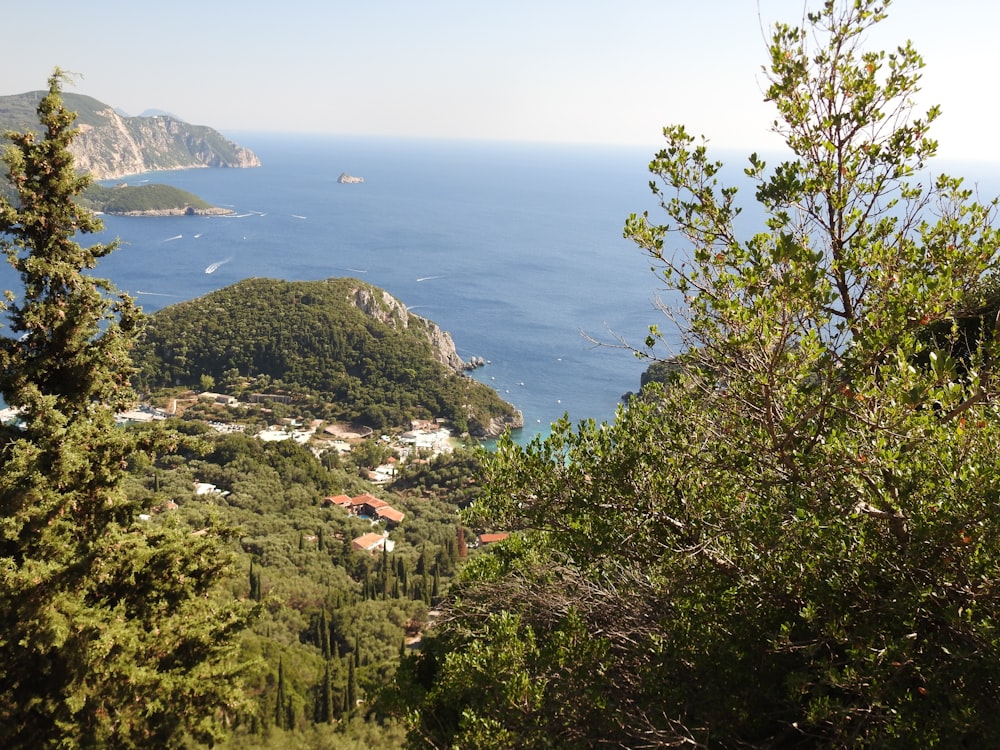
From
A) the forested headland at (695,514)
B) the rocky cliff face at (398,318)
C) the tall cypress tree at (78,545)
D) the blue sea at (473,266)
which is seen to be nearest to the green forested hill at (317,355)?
the rocky cliff face at (398,318)

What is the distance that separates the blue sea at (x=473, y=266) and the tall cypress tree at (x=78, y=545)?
1196 inches

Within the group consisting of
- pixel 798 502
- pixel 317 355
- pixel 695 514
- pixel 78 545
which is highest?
pixel 798 502

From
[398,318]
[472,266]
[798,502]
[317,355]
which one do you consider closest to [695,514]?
[798,502]

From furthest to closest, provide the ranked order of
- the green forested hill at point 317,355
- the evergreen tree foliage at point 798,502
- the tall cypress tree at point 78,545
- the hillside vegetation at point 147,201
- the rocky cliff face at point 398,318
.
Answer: the hillside vegetation at point 147,201
the rocky cliff face at point 398,318
the green forested hill at point 317,355
the tall cypress tree at point 78,545
the evergreen tree foliage at point 798,502

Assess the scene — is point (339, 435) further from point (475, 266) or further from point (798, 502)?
point (798, 502)

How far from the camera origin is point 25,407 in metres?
6.70

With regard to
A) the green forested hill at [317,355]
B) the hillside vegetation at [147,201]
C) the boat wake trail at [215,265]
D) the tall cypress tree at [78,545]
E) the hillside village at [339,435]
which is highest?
the hillside vegetation at [147,201]

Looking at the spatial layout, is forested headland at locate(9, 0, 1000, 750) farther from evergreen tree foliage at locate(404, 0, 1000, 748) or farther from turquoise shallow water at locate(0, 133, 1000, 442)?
turquoise shallow water at locate(0, 133, 1000, 442)

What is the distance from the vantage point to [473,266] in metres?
96.8

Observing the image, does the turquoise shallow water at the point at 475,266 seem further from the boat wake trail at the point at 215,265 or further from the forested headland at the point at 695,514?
the forested headland at the point at 695,514

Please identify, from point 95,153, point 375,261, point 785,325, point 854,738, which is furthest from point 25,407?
point 95,153

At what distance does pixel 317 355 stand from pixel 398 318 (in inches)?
384

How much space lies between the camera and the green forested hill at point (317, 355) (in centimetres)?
5572

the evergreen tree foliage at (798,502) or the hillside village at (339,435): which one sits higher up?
the evergreen tree foliage at (798,502)
